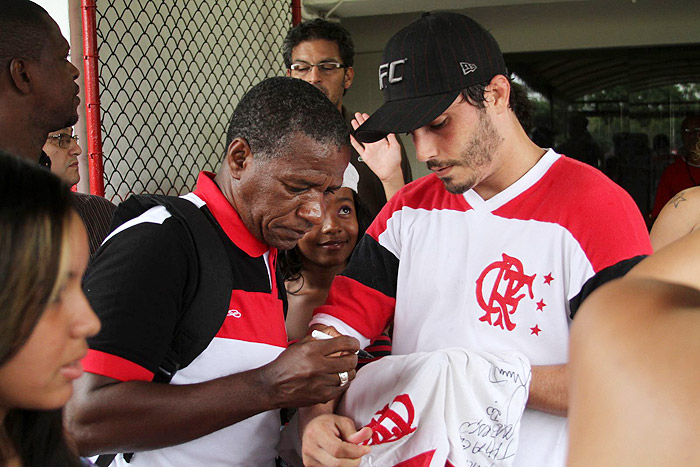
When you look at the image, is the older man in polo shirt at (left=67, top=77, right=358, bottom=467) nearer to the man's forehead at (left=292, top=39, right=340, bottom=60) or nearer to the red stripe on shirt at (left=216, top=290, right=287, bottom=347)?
the red stripe on shirt at (left=216, top=290, right=287, bottom=347)

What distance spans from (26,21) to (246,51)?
3494 mm

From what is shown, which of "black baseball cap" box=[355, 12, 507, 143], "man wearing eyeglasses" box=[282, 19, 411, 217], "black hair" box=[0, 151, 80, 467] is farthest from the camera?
"man wearing eyeglasses" box=[282, 19, 411, 217]

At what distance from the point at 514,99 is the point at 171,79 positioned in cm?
A: 297

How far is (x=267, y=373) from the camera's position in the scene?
4.64ft

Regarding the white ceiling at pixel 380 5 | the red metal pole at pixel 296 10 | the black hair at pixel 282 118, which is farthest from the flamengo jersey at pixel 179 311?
the white ceiling at pixel 380 5

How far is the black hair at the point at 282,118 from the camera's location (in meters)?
1.60

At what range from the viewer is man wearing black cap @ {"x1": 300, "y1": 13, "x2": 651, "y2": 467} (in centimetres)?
152

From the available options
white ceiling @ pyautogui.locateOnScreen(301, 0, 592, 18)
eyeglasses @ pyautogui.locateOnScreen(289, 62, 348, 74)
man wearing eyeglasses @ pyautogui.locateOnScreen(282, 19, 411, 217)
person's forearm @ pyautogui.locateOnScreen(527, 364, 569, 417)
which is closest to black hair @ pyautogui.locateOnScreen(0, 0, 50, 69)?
person's forearm @ pyautogui.locateOnScreen(527, 364, 569, 417)

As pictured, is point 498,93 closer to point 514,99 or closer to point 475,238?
point 514,99

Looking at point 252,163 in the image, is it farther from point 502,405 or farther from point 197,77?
point 197,77

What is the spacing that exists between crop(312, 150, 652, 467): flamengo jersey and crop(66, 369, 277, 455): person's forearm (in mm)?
403

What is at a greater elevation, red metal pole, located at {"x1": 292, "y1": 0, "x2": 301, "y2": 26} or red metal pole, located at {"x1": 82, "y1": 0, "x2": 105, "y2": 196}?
red metal pole, located at {"x1": 292, "y1": 0, "x2": 301, "y2": 26}

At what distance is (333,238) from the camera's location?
273 centimetres

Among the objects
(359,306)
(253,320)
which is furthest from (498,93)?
(253,320)
